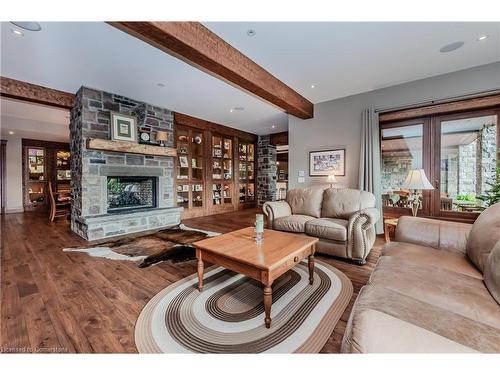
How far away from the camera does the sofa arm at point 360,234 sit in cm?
246

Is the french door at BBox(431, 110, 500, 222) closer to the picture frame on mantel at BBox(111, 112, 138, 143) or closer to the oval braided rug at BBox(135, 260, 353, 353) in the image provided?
the oval braided rug at BBox(135, 260, 353, 353)

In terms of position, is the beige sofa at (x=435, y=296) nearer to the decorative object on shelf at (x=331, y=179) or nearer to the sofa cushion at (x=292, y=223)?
the sofa cushion at (x=292, y=223)

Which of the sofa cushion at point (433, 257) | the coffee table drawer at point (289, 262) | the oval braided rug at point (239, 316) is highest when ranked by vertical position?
the sofa cushion at point (433, 257)

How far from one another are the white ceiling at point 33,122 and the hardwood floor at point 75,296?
3.25 metres

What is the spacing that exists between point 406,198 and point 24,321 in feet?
16.2

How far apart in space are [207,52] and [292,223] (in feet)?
7.54

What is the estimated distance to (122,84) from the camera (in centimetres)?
354

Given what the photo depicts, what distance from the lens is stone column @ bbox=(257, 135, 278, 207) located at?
23.7 feet

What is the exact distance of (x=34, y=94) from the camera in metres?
3.49

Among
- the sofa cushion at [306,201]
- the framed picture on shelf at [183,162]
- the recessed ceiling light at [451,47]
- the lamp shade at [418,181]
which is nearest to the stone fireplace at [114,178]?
the framed picture on shelf at [183,162]

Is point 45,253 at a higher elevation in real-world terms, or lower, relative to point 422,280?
lower
